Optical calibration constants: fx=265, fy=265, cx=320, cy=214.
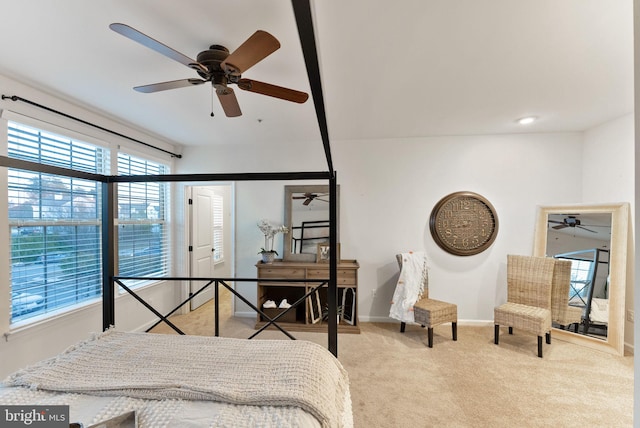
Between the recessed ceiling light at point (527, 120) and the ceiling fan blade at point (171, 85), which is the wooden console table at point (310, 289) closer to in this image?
the ceiling fan blade at point (171, 85)

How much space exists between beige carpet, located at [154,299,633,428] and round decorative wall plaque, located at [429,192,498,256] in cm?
104

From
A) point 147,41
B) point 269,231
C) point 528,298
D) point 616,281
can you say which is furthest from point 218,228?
point 616,281

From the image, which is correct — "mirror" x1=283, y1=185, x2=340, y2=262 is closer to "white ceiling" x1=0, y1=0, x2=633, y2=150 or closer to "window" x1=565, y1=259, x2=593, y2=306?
"white ceiling" x1=0, y1=0, x2=633, y2=150

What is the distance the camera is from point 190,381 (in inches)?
39.3

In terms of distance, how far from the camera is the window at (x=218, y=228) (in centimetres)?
484

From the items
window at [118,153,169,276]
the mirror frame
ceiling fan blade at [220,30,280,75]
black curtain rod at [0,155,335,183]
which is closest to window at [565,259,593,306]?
the mirror frame

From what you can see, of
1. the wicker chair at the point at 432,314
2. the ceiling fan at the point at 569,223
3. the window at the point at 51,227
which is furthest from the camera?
the ceiling fan at the point at 569,223

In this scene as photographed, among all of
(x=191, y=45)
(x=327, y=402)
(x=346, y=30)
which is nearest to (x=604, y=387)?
(x=327, y=402)

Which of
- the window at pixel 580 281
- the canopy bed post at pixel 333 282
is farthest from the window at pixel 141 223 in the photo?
the window at pixel 580 281

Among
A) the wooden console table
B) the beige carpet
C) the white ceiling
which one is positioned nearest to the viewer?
the white ceiling

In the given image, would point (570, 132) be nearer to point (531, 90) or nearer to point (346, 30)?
point (531, 90)

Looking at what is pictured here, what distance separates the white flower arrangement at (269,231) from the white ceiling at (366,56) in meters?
1.32

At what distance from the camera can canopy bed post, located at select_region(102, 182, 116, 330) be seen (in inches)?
64.6

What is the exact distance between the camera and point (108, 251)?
1.65 meters
